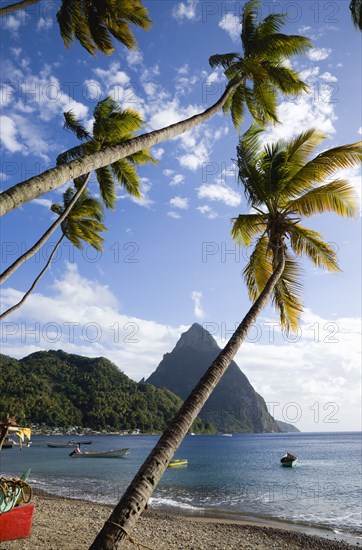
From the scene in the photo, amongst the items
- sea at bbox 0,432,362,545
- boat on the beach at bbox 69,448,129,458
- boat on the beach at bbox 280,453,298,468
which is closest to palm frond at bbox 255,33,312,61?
sea at bbox 0,432,362,545

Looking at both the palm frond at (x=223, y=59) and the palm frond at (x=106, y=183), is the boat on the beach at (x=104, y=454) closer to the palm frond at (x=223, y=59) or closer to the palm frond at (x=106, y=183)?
the palm frond at (x=106, y=183)

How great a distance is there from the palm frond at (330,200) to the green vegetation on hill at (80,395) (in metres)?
95.2

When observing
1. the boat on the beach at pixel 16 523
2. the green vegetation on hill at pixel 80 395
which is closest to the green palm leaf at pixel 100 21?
the boat on the beach at pixel 16 523

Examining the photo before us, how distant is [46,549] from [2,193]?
26.5ft

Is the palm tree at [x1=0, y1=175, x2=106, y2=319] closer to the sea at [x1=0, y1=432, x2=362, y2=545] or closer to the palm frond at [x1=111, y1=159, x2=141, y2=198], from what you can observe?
the palm frond at [x1=111, y1=159, x2=141, y2=198]

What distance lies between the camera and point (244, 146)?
997cm

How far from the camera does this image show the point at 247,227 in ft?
34.0

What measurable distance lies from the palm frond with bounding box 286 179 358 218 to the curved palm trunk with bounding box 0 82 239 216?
289 cm

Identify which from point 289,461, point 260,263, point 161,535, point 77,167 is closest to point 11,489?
point 161,535

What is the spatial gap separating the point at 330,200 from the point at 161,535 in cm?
1037

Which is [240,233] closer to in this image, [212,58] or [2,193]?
[212,58]

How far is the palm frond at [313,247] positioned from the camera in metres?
9.57

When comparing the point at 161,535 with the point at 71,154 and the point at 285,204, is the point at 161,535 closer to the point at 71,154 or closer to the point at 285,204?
the point at 285,204

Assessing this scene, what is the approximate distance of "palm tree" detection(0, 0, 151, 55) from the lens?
830cm
